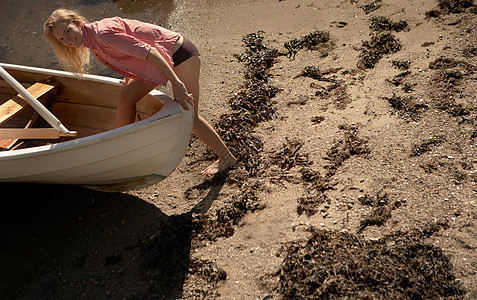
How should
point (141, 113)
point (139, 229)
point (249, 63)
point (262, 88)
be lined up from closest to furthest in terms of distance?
1. point (139, 229)
2. point (141, 113)
3. point (262, 88)
4. point (249, 63)

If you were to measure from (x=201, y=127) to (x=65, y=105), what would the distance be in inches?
70.6

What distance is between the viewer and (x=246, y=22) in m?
6.68

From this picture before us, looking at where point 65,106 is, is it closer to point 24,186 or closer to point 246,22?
point 24,186

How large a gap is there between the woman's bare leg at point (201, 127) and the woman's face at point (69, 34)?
75 cm

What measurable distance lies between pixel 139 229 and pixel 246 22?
166 inches

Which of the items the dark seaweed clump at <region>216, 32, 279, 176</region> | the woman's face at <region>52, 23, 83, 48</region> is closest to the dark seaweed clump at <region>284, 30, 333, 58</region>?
the dark seaweed clump at <region>216, 32, 279, 176</region>

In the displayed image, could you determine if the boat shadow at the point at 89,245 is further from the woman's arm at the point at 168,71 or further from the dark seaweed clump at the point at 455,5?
the dark seaweed clump at the point at 455,5

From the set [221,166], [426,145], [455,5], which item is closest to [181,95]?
[221,166]

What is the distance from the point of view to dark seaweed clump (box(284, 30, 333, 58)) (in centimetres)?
562

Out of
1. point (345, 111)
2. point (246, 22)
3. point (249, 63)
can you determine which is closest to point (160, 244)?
point (345, 111)

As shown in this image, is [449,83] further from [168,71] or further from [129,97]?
[129,97]

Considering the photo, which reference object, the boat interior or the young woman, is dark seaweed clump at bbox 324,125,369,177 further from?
the boat interior

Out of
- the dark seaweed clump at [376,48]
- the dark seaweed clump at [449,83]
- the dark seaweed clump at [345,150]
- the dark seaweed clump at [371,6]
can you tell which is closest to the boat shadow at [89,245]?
the dark seaweed clump at [345,150]

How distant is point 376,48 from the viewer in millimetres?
5227
